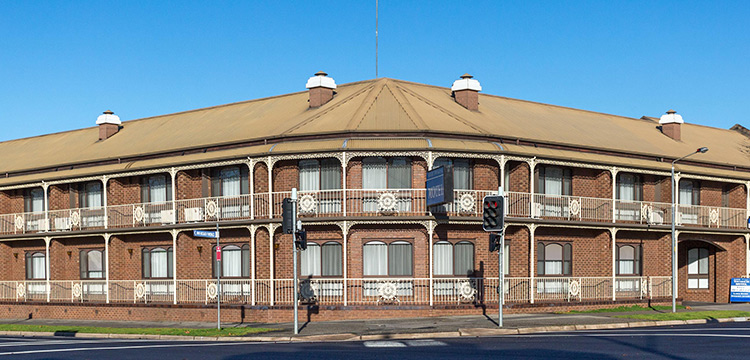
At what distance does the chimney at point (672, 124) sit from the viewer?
4072 cm

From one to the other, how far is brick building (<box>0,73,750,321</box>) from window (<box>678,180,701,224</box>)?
0.31ft

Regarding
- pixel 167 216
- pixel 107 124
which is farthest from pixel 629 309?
pixel 107 124

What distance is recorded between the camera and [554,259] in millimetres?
32812

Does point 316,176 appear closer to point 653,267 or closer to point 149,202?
point 149,202

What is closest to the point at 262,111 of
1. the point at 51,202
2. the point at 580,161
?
the point at 51,202

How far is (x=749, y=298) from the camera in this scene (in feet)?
118

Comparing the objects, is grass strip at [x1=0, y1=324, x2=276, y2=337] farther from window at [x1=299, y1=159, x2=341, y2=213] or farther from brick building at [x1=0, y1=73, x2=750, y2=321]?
window at [x1=299, y1=159, x2=341, y2=213]

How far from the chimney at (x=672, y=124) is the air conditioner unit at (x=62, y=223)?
95.0ft

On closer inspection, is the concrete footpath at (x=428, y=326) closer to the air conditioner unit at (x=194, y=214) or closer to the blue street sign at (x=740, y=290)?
the air conditioner unit at (x=194, y=214)

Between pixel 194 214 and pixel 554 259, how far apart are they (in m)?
14.4

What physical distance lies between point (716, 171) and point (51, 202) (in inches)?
1202

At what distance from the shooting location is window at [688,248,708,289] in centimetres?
3800

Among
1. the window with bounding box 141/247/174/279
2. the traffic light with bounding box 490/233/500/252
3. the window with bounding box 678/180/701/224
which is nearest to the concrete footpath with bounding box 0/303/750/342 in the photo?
the traffic light with bounding box 490/233/500/252

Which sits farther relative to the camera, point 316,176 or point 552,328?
point 316,176
